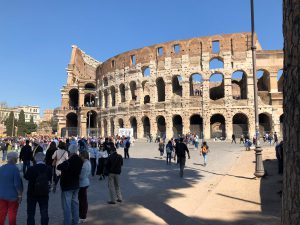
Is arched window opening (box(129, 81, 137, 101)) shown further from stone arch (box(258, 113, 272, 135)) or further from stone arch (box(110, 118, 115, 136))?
stone arch (box(258, 113, 272, 135))

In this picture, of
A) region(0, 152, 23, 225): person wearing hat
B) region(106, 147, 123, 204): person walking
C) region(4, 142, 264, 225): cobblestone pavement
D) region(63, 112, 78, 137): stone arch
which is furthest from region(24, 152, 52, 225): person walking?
region(63, 112, 78, 137): stone arch

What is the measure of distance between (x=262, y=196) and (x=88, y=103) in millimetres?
46834

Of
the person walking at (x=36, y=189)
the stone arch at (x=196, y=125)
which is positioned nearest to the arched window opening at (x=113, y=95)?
the stone arch at (x=196, y=125)

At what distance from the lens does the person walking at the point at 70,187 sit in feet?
17.0

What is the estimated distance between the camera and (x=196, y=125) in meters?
35.4

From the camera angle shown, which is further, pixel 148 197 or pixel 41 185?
pixel 148 197

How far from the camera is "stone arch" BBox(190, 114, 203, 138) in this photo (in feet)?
115

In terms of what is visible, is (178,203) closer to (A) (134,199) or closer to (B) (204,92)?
(A) (134,199)

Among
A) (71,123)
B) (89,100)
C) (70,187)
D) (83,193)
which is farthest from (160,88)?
(70,187)

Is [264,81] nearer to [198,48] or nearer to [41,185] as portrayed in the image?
[198,48]

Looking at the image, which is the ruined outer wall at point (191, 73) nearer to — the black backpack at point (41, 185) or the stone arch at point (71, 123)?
the stone arch at point (71, 123)

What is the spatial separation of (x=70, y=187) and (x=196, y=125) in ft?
102

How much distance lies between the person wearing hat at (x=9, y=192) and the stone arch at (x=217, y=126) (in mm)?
31698

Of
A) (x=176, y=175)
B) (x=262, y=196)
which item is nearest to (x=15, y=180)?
(x=262, y=196)
